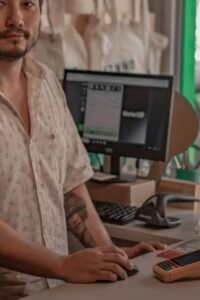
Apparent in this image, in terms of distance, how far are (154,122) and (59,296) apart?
3.83 feet

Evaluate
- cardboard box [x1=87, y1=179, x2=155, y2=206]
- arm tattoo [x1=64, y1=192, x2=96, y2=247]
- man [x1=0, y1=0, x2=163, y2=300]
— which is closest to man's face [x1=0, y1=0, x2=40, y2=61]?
man [x1=0, y1=0, x2=163, y2=300]

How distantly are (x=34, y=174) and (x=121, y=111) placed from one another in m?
0.79

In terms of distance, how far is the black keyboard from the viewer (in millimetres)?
2186

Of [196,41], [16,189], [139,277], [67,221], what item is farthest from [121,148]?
[196,41]

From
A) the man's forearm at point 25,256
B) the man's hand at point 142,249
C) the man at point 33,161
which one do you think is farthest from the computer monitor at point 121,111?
the man's forearm at point 25,256

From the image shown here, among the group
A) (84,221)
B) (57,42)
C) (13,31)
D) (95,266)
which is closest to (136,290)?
(95,266)

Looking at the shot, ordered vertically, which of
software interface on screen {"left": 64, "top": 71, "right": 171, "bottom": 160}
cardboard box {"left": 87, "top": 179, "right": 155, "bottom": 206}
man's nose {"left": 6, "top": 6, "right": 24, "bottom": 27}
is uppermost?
man's nose {"left": 6, "top": 6, "right": 24, "bottom": 27}

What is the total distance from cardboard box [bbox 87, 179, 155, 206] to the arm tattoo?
365 mm

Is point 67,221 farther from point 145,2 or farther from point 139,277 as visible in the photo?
point 145,2

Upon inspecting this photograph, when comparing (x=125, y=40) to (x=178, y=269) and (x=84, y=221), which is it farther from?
(x=178, y=269)

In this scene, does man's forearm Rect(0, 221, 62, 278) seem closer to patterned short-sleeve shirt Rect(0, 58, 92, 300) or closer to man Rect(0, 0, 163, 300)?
man Rect(0, 0, 163, 300)

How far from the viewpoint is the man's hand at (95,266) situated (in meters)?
1.43

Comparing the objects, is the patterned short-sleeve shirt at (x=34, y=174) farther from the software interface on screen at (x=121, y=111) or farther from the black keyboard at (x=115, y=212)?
the software interface on screen at (x=121, y=111)

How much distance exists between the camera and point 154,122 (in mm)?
2424
